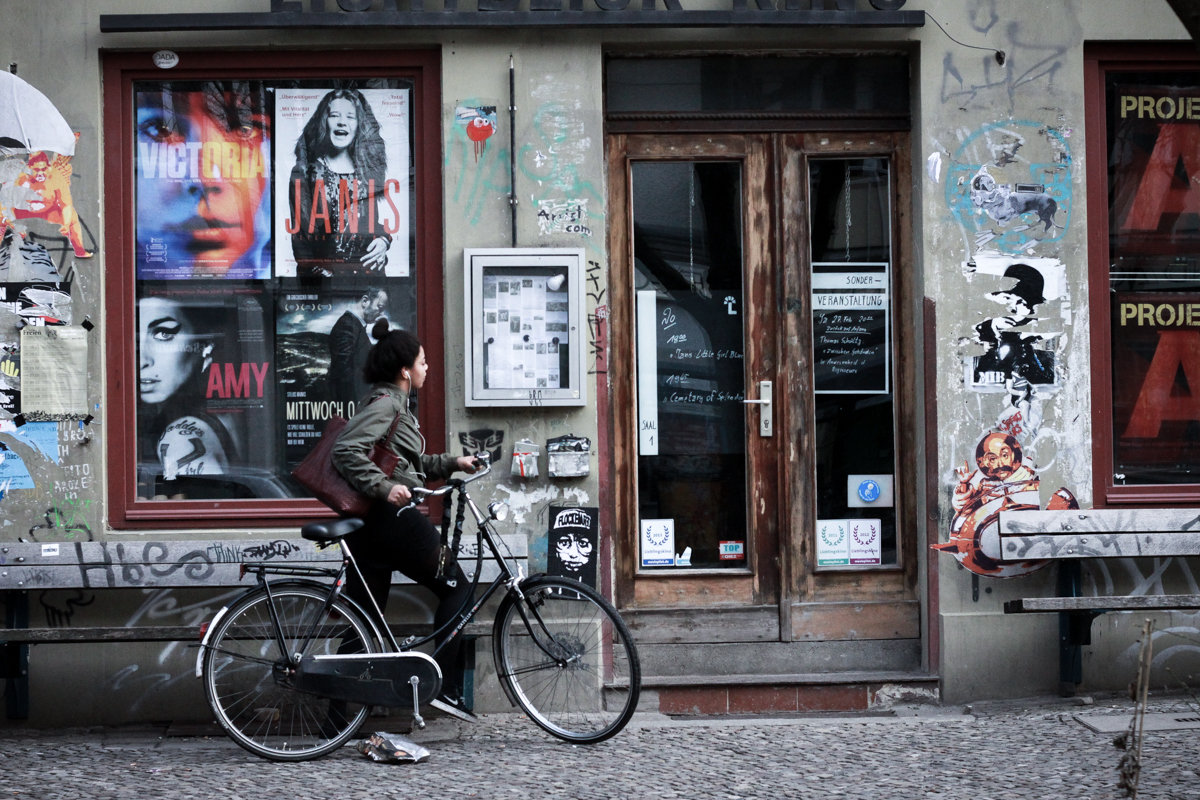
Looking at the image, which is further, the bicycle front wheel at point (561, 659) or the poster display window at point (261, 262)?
the poster display window at point (261, 262)

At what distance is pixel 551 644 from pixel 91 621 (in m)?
2.49

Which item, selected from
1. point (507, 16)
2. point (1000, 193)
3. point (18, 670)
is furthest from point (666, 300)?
point (18, 670)

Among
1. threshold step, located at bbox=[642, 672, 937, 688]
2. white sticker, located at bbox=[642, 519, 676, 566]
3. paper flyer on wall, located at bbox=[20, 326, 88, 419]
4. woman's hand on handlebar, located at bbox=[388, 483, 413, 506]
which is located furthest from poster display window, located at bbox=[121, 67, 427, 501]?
threshold step, located at bbox=[642, 672, 937, 688]

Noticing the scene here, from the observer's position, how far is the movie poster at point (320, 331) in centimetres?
654

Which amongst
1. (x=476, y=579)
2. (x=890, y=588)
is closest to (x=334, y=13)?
(x=476, y=579)

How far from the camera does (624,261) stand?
21.9 ft

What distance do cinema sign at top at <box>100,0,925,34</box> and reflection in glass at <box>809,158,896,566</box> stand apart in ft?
2.62

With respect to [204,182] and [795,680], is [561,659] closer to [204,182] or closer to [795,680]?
[795,680]

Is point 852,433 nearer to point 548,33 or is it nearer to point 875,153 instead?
point 875,153

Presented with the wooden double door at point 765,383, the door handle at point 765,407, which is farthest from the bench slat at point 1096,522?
the door handle at point 765,407

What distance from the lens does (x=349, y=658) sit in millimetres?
5363

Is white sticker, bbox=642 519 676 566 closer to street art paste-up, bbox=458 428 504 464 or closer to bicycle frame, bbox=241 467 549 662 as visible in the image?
street art paste-up, bbox=458 428 504 464

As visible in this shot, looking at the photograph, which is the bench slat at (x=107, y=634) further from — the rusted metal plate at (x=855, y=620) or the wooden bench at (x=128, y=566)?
the rusted metal plate at (x=855, y=620)

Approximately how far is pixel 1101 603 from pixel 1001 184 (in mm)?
2199
